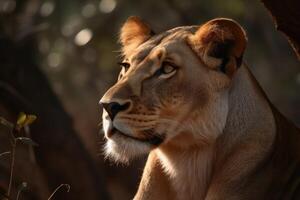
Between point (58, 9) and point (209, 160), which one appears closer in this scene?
point (209, 160)

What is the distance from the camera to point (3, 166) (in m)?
8.64

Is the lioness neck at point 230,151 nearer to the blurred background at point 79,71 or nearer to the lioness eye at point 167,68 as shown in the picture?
the lioness eye at point 167,68

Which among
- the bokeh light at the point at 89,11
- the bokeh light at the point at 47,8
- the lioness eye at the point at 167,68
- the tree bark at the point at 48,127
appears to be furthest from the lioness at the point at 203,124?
the bokeh light at the point at 89,11

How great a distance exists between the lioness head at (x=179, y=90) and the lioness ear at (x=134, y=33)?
0.44 metres

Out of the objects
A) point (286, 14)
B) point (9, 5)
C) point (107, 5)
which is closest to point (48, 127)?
point (286, 14)

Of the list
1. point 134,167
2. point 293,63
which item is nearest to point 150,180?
point 134,167

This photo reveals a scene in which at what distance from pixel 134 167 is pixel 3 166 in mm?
6408

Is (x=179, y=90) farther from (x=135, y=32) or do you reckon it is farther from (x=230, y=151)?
(x=135, y=32)

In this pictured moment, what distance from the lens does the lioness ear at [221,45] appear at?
20.0 ft

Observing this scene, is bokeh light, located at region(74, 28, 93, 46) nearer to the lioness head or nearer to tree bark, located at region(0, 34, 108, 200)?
tree bark, located at region(0, 34, 108, 200)

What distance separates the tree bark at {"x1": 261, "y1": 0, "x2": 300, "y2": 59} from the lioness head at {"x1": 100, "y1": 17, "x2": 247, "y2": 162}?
23cm

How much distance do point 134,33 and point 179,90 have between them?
822 mm

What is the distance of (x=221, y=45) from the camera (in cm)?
619

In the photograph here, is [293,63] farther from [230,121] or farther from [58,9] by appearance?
[230,121]
